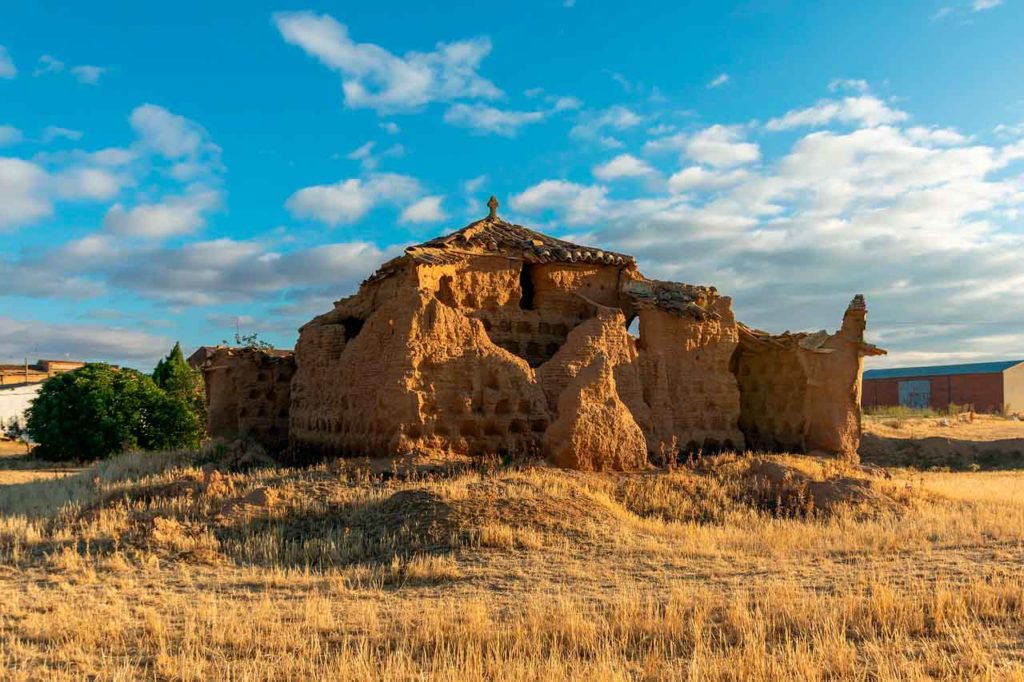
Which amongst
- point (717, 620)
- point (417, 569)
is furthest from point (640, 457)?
point (717, 620)

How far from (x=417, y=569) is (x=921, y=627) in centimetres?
476

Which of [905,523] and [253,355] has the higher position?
[253,355]

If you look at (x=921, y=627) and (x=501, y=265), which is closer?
(x=921, y=627)

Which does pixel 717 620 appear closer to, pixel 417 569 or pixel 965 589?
pixel 965 589

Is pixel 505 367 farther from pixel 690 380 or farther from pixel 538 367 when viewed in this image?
pixel 690 380

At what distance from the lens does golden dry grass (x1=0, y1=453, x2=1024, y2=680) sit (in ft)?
17.7

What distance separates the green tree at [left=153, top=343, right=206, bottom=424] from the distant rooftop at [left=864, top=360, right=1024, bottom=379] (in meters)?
44.4

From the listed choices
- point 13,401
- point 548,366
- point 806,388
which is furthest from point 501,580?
point 13,401

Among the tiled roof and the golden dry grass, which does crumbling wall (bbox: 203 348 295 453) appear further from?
the tiled roof

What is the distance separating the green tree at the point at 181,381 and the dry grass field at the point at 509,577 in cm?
1694

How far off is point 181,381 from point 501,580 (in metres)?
26.9

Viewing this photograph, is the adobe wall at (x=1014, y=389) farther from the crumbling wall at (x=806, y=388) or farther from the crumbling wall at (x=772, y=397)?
the crumbling wall at (x=772, y=397)

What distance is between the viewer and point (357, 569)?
27.5ft

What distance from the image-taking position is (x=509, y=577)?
26.5 ft
